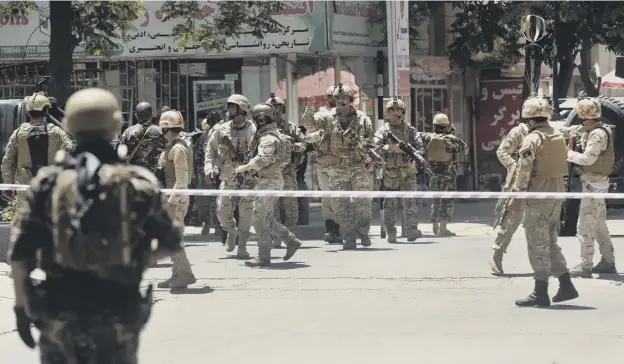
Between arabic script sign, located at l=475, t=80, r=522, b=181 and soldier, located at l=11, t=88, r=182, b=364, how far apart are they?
74.9 feet

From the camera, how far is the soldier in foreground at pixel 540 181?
8.73 m

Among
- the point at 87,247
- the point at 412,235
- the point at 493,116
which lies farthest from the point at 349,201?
the point at 493,116

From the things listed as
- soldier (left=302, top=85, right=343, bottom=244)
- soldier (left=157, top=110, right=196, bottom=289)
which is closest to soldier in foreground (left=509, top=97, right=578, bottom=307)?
soldier (left=157, top=110, right=196, bottom=289)

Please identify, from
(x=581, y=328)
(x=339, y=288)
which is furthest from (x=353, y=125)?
(x=581, y=328)

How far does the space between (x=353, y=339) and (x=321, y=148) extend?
240 inches

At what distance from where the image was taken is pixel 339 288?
1008cm

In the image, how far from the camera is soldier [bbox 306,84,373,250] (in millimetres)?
13336

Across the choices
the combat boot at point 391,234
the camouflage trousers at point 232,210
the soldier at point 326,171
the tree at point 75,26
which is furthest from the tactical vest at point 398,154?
the tree at point 75,26

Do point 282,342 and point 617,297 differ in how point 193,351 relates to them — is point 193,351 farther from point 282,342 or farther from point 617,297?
point 617,297

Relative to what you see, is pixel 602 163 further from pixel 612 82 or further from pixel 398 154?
pixel 612 82

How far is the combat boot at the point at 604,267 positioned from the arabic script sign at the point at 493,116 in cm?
1591

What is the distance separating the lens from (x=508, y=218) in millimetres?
10367

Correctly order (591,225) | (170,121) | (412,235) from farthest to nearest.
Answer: (412,235) → (591,225) → (170,121)

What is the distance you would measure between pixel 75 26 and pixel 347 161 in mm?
7585
